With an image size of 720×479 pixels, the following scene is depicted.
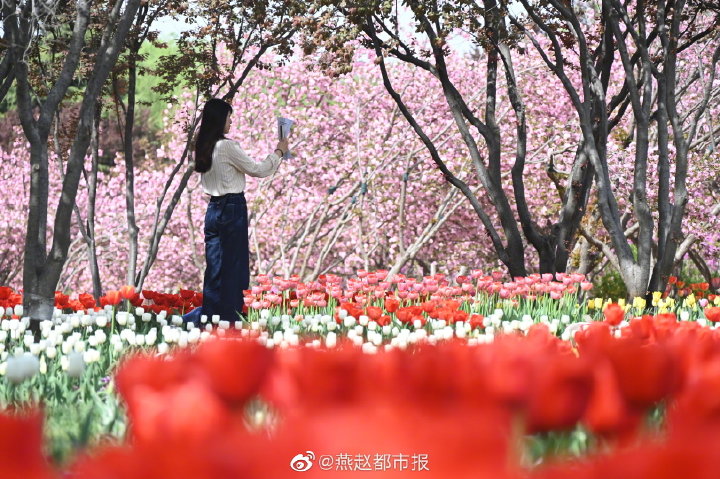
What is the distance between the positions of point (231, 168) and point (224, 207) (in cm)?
26

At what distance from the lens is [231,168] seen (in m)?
5.79

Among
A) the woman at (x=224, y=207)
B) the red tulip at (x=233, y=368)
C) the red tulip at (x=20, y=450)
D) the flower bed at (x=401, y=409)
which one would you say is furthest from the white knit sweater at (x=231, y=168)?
the red tulip at (x=20, y=450)

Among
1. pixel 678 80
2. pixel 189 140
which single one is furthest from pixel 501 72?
pixel 189 140

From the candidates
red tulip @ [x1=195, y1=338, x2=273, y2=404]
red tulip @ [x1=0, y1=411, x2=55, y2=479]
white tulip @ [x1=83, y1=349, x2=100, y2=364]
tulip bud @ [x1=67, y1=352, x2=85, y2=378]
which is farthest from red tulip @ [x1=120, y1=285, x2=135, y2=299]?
red tulip @ [x1=0, y1=411, x2=55, y2=479]

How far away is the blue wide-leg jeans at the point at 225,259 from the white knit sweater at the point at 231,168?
7 centimetres

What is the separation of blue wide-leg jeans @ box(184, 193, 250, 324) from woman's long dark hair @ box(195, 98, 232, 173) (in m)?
0.27

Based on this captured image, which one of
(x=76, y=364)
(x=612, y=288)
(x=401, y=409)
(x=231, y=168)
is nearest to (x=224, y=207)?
(x=231, y=168)

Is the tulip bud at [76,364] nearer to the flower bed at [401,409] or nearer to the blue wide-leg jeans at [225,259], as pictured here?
the flower bed at [401,409]

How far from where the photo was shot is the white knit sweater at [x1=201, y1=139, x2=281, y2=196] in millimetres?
5688

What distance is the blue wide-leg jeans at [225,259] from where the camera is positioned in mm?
5754

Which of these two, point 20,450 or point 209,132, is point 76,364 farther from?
point 209,132

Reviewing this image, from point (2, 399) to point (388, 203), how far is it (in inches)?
401

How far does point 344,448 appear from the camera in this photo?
46cm

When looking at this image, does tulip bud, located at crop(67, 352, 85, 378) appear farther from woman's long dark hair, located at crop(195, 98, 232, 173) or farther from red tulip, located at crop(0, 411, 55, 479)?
woman's long dark hair, located at crop(195, 98, 232, 173)
